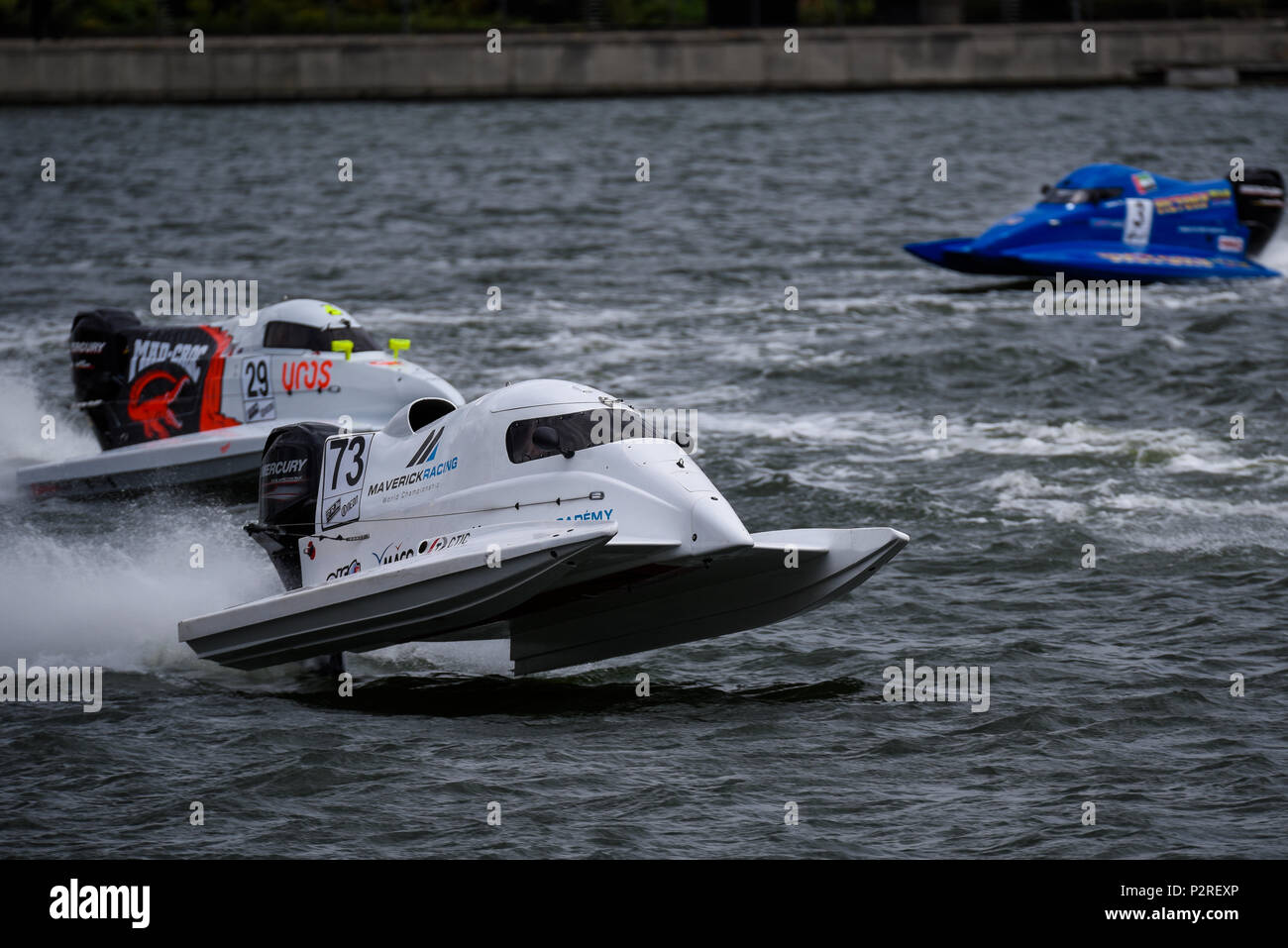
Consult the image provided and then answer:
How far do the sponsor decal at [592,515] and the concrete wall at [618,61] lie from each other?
188ft

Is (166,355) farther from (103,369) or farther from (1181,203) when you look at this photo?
(1181,203)

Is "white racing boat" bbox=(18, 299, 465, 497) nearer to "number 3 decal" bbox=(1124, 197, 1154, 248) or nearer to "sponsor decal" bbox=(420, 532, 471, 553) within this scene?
"sponsor decal" bbox=(420, 532, 471, 553)

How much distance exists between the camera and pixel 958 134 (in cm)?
5672

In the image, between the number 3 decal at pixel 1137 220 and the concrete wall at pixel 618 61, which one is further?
the concrete wall at pixel 618 61

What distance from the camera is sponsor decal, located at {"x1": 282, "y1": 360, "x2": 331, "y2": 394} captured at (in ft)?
60.2

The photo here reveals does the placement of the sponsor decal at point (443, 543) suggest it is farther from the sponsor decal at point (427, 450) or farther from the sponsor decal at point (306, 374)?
the sponsor decal at point (306, 374)

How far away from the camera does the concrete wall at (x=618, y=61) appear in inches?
2594

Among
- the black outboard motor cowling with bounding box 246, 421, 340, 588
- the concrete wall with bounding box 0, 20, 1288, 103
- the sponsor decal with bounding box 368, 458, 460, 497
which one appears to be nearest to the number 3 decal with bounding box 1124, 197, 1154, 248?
the black outboard motor cowling with bounding box 246, 421, 340, 588

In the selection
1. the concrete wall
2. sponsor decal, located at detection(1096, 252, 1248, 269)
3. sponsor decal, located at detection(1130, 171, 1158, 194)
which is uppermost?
the concrete wall

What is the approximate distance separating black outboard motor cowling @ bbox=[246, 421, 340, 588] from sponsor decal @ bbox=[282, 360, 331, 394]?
4554 mm

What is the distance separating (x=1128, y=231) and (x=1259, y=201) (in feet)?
9.14

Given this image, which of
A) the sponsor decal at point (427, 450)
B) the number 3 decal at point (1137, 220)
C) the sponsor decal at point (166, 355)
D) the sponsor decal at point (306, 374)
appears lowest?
the sponsor decal at point (427, 450)

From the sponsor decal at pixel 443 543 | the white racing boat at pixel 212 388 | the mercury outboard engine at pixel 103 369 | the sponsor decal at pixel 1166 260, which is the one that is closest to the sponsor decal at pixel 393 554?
the sponsor decal at pixel 443 543

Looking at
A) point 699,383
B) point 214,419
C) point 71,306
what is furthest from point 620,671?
point 71,306
